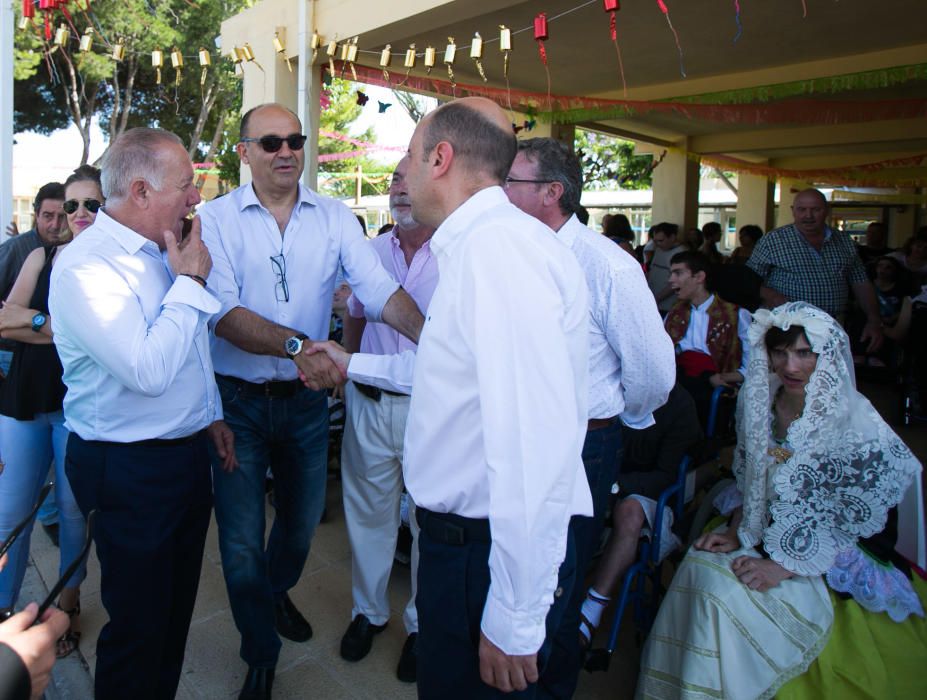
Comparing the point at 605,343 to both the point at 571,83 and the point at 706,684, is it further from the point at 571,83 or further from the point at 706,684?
the point at 571,83

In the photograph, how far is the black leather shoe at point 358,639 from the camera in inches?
110

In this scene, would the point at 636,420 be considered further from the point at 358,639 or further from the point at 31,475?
the point at 31,475

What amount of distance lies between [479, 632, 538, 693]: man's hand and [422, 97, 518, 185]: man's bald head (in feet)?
3.24

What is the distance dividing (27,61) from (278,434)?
15.5 meters

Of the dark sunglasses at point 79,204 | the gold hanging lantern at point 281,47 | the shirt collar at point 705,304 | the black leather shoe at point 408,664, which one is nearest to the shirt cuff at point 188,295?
the dark sunglasses at point 79,204

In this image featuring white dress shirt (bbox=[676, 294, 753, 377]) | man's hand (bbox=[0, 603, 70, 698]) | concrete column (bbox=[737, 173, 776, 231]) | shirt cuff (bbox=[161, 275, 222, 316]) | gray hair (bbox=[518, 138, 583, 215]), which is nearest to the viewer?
man's hand (bbox=[0, 603, 70, 698])

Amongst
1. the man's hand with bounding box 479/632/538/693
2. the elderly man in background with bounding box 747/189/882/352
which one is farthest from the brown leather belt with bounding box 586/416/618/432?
the elderly man in background with bounding box 747/189/882/352

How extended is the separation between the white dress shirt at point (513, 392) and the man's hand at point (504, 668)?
3 centimetres

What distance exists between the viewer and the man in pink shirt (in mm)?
2795

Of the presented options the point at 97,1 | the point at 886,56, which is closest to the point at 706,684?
the point at 886,56

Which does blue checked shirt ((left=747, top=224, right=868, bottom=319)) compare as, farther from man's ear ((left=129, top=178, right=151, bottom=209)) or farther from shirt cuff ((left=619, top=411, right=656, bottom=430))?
man's ear ((left=129, top=178, right=151, bottom=209))

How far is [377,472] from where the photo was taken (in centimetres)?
285

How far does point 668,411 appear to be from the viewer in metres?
3.10

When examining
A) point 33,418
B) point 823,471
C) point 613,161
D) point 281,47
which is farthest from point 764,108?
point 613,161
